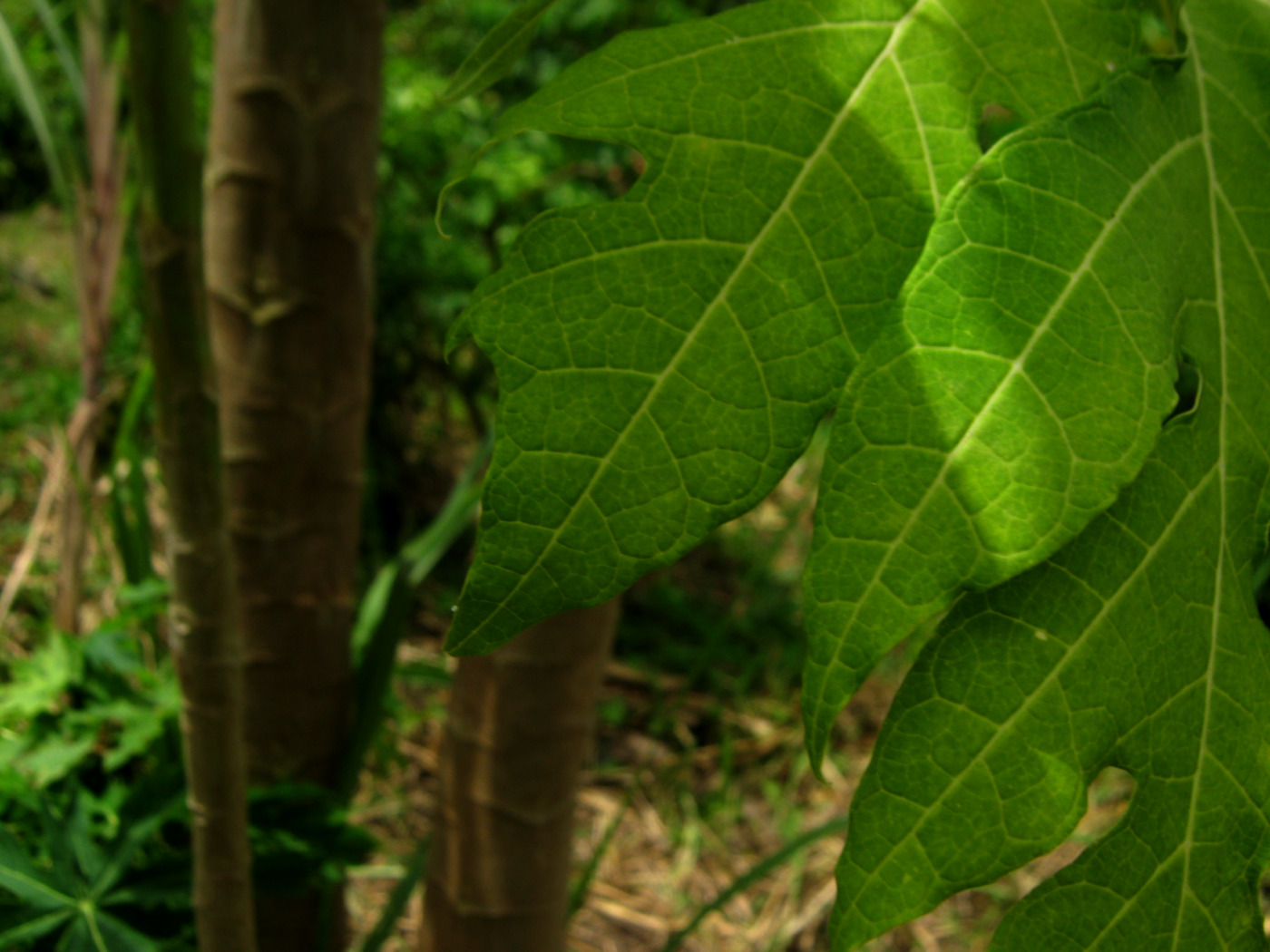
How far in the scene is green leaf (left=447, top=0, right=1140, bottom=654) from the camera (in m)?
0.27

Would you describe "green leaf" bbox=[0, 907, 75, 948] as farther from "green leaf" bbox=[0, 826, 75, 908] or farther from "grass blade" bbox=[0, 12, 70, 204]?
"grass blade" bbox=[0, 12, 70, 204]

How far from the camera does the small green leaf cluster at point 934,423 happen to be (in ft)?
0.88

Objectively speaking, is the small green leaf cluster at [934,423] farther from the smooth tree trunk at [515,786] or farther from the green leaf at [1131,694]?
the smooth tree trunk at [515,786]

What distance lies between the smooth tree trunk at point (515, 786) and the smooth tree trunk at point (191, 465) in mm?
282

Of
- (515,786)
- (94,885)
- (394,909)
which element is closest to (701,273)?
(515,786)

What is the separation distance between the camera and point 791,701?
2.12 metres

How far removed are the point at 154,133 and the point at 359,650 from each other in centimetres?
100

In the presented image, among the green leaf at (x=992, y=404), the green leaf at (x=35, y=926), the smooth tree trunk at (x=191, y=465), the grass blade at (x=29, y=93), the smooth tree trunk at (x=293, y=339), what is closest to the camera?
the green leaf at (x=992, y=404)

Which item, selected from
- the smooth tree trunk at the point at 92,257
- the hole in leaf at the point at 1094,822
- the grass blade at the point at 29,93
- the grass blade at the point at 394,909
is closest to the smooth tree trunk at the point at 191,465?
the grass blade at the point at 394,909

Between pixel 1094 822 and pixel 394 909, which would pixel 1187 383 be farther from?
pixel 1094 822

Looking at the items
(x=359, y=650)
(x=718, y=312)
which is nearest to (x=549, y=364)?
(x=718, y=312)

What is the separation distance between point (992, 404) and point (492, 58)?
0.63 feet

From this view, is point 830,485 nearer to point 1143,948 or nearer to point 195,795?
point 1143,948

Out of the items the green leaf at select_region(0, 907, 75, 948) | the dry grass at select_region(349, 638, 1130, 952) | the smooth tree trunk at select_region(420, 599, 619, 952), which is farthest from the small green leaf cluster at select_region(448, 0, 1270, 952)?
the dry grass at select_region(349, 638, 1130, 952)
